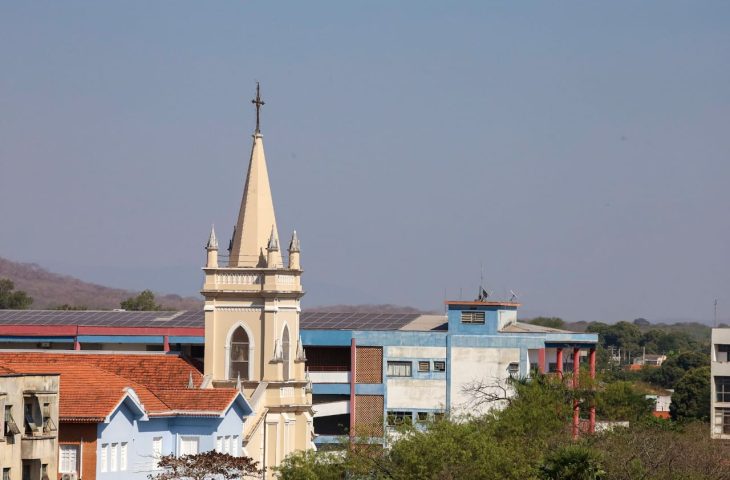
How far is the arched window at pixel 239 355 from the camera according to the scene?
85625 millimetres

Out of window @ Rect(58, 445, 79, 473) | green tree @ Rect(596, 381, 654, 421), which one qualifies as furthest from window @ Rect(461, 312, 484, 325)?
window @ Rect(58, 445, 79, 473)

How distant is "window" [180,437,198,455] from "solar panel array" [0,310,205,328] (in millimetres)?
39604

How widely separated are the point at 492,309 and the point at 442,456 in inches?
1798

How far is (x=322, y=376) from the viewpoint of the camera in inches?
4407

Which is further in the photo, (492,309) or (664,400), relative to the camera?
(664,400)

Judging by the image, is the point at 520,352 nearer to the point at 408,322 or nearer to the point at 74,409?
the point at 408,322

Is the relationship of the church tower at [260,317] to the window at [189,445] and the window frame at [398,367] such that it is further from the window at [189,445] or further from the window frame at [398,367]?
the window frame at [398,367]

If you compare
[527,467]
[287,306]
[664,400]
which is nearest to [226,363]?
[287,306]

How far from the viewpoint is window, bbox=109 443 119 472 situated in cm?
6730

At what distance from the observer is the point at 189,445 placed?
240 feet

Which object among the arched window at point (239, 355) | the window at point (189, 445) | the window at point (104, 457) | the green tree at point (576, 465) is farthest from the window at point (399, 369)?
the green tree at point (576, 465)

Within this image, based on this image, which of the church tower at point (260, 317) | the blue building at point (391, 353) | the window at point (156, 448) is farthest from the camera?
the blue building at point (391, 353)

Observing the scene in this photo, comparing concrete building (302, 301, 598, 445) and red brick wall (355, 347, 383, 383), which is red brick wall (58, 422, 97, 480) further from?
red brick wall (355, 347, 383, 383)

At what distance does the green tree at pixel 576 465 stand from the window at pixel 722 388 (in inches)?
2656
